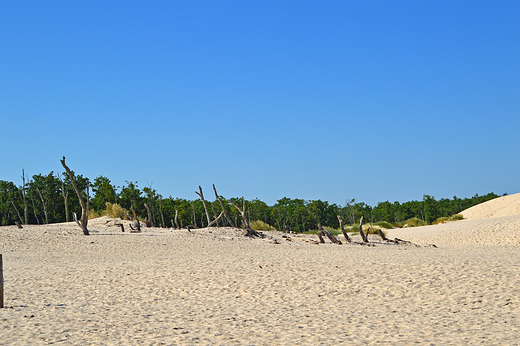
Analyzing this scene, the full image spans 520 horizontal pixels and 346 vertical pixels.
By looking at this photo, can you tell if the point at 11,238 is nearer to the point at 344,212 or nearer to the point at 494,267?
the point at 494,267

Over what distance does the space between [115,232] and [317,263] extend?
14.6 m

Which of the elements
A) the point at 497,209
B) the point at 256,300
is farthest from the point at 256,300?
the point at 497,209

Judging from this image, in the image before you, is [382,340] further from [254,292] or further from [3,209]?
[3,209]

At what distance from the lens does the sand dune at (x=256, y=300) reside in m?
6.19

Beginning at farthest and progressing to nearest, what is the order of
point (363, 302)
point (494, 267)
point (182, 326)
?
1. point (494, 267)
2. point (363, 302)
3. point (182, 326)

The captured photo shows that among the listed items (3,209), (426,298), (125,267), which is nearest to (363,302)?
(426,298)

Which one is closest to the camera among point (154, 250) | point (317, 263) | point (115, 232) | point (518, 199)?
point (317, 263)

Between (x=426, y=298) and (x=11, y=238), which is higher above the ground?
(x=11, y=238)

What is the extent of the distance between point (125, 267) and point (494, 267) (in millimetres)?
10332

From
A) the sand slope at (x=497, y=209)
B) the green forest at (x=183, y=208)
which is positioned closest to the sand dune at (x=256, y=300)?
the green forest at (x=183, y=208)

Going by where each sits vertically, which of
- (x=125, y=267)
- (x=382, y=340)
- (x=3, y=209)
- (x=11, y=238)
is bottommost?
(x=382, y=340)

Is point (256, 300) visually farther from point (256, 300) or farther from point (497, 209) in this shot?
point (497, 209)

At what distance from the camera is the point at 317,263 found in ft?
43.3

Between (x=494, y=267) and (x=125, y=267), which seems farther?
(x=125, y=267)
